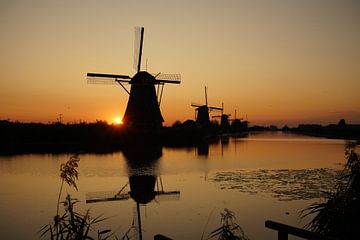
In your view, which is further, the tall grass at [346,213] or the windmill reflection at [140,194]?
the windmill reflection at [140,194]

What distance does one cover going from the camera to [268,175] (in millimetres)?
18516

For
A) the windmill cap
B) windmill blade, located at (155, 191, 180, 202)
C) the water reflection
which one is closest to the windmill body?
the windmill cap

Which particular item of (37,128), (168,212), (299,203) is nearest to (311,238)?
(168,212)

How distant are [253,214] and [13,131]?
32.0 meters

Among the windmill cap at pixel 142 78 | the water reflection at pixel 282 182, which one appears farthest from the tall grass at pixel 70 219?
the windmill cap at pixel 142 78

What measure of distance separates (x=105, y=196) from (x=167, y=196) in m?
2.29

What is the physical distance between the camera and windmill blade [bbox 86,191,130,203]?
1263 centimetres

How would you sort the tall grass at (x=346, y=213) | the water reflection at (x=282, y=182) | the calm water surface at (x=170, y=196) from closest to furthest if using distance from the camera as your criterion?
the tall grass at (x=346, y=213) → the calm water surface at (x=170, y=196) → the water reflection at (x=282, y=182)

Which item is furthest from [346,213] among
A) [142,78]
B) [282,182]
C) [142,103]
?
[142,78]

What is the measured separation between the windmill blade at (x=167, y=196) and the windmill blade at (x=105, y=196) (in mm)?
1137

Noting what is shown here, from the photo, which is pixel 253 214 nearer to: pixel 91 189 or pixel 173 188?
pixel 173 188

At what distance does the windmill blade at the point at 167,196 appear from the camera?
12695 mm

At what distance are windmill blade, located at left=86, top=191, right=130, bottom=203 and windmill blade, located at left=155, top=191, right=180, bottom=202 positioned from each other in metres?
1.14

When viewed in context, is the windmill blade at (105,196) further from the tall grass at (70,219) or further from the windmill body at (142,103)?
the windmill body at (142,103)
